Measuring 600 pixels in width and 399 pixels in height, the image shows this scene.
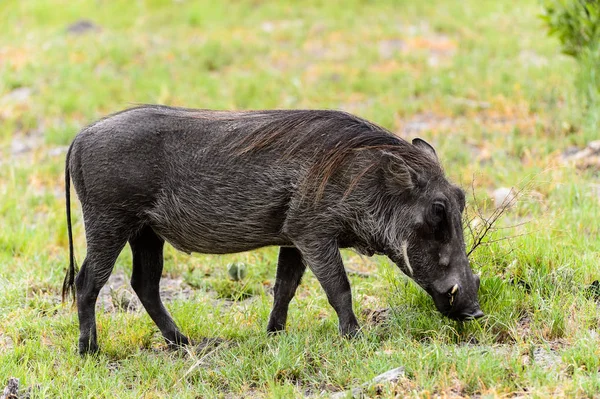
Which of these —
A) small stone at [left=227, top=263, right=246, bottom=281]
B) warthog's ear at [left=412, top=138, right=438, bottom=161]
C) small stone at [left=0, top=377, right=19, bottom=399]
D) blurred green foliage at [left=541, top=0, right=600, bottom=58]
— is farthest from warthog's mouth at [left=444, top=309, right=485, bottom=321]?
blurred green foliage at [left=541, top=0, right=600, bottom=58]

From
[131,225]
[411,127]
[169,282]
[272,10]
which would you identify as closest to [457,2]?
[272,10]

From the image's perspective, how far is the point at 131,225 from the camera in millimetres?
4414

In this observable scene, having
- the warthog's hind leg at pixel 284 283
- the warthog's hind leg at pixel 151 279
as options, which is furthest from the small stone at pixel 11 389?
the warthog's hind leg at pixel 284 283

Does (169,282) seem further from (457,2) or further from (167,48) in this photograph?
(457,2)

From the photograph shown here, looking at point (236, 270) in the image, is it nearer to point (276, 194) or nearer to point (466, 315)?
point (276, 194)

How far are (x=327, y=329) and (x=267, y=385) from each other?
26.4 inches

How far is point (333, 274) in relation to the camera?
4246 millimetres

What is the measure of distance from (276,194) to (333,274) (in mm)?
492

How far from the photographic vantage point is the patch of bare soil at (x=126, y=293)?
5.20 m

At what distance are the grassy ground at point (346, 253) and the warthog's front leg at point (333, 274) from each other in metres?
0.13

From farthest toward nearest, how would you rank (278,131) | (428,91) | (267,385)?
(428,91) → (278,131) → (267,385)

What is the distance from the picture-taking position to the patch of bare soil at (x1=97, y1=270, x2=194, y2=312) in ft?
17.1

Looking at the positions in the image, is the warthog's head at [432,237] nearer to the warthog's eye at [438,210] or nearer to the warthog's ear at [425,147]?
the warthog's eye at [438,210]

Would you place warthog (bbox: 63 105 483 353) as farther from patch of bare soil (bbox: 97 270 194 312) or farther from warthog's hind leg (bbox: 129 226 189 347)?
patch of bare soil (bbox: 97 270 194 312)
